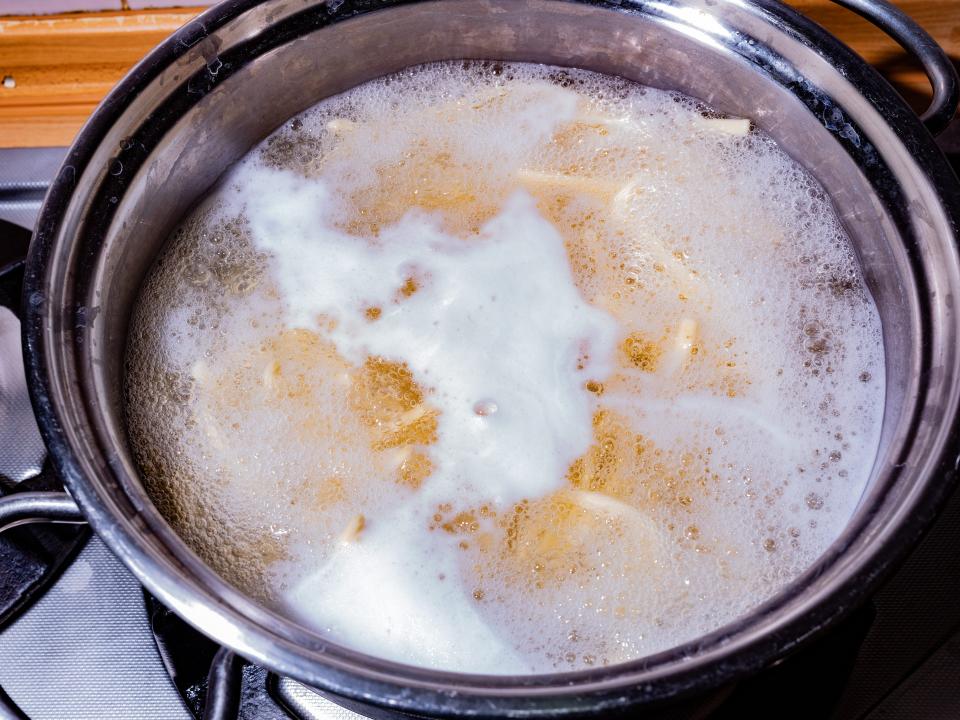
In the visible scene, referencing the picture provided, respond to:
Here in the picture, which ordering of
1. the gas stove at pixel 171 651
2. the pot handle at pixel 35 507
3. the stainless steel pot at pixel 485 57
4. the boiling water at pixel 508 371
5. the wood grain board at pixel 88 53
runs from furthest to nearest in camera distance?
the wood grain board at pixel 88 53
the gas stove at pixel 171 651
the boiling water at pixel 508 371
the pot handle at pixel 35 507
the stainless steel pot at pixel 485 57

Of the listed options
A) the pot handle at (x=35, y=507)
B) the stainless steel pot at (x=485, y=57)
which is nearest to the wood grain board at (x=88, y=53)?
the stainless steel pot at (x=485, y=57)

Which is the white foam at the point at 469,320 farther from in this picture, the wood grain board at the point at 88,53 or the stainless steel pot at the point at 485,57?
the wood grain board at the point at 88,53

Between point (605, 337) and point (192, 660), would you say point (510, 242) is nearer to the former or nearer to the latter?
point (605, 337)

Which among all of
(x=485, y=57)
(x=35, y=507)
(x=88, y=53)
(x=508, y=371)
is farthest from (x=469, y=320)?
(x=88, y=53)

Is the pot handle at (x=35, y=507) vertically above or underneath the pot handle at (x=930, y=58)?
underneath

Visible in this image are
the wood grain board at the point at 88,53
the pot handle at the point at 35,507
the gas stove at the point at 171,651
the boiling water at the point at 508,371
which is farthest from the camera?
the wood grain board at the point at 88,53

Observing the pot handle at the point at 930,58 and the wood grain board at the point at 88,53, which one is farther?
the wood grain board at the point at 88,53

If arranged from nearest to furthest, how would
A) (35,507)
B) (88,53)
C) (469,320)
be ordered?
1. (35,507)
2. (469,320)
3. (88,53)

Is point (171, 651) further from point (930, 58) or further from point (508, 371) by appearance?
point (930, 58)
